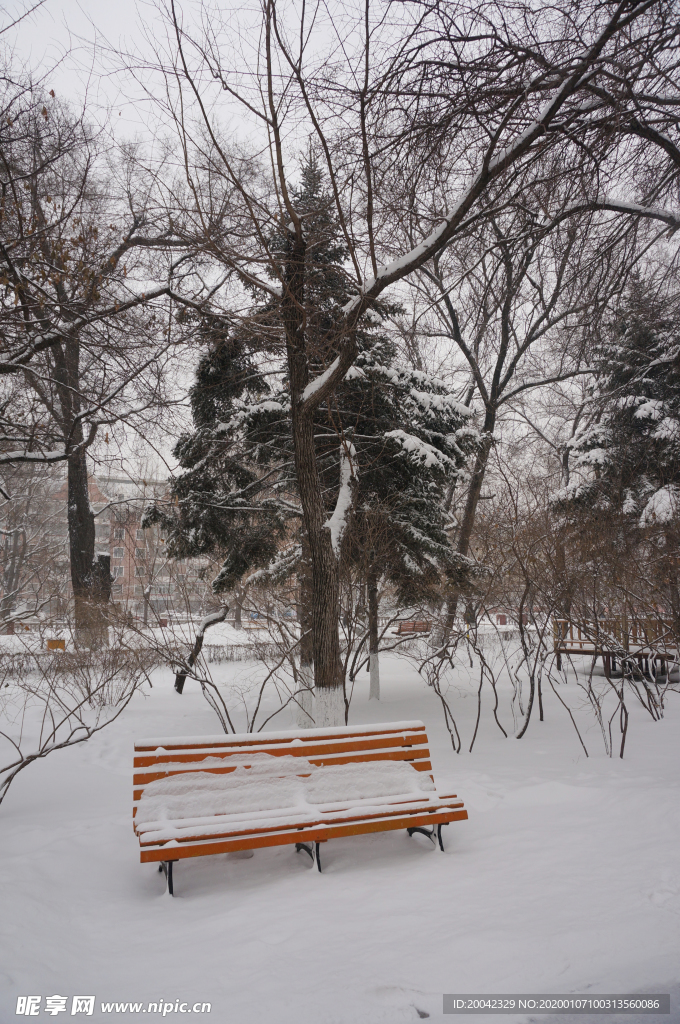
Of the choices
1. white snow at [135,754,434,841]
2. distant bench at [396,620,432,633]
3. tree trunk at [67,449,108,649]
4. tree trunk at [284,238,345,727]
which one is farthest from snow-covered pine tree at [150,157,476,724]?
white snow at [135,754,434,841]

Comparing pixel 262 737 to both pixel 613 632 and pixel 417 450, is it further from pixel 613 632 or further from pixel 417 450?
pixel 613 632

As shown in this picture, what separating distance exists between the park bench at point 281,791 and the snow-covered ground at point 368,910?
0.87 ft

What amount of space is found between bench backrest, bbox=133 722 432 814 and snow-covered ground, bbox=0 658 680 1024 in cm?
55

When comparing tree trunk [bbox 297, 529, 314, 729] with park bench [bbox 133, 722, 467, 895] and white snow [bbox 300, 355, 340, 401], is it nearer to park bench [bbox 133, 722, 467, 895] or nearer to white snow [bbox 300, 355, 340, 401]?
white snow [bbox 300, 355, 340, 401]

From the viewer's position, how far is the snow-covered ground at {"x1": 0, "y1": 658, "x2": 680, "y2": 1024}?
2500 mm

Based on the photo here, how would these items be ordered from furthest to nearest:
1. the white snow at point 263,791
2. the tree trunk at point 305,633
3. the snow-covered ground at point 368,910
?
the tree trunk at point 305,633, the white snow at point 263,791, the snow-covered ground at point 368,910

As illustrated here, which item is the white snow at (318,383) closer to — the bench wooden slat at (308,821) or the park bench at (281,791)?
the park bench at (281,791)

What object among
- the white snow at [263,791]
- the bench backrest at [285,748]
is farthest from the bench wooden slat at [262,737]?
the white snow at [263,791]

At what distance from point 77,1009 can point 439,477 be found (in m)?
8.05

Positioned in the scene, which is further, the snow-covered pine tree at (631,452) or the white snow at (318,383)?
the snow-covered pine tree at (631,452)

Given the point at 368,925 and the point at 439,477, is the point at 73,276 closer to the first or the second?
the point at 368,925

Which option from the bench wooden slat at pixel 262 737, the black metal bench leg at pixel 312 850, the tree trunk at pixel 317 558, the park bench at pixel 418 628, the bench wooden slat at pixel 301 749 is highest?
the tree trunk at pixel 317 558

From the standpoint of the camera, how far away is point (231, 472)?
1033cm

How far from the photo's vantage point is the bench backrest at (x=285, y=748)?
3793mm
